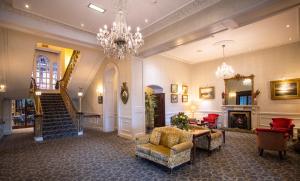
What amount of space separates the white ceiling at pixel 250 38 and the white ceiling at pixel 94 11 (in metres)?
2.92

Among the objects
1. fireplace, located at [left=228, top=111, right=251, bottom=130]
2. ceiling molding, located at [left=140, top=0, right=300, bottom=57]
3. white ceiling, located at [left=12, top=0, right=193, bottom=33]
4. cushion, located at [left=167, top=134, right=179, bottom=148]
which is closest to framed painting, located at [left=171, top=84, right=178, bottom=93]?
fireplace, located at [left=228, top=111, right=251, bottom=130]

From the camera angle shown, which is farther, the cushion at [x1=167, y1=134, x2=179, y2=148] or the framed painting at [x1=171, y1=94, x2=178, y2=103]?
the framed painting at [x1=171, y1=94, x2=178, y2=103]

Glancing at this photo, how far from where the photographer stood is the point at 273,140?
185 inches

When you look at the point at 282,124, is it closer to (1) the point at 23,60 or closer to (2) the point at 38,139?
(2) the point at 38,139

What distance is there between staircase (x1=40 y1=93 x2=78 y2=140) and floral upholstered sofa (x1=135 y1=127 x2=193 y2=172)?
5.08m

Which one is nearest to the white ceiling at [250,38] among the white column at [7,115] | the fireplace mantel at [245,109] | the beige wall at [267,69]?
the beige wall at [267,69]

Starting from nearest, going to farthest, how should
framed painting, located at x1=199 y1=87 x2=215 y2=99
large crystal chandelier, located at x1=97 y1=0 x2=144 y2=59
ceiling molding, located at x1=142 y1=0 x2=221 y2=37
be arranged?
large crystal chandelier, located at x1=97 y1=0 x2=144 y2=59 < ceiling molding, located at x1=142 y1=0 x2=221 y2=37 < framed painting, located at x1=199 y1=87 x2=215 y2=99

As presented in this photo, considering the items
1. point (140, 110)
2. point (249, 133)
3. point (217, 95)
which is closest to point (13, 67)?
point (140, 110)

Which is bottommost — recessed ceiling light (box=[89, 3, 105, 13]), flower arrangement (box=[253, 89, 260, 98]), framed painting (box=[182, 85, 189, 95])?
flower arrangement (box=[253, 89, 260, 98])

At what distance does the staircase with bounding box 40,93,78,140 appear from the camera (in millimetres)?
7785

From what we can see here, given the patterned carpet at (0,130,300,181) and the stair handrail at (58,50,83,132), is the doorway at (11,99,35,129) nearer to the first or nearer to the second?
the stair handrail at (58,50,83,132)

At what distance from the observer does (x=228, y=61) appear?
960cm

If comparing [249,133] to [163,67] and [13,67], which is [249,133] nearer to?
[163,67]

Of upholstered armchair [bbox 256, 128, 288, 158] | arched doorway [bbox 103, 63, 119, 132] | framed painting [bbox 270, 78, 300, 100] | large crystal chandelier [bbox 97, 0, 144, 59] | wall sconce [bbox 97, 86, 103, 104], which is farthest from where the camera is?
wall sconce [bbox 97, 86, 103, 104]
